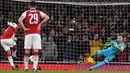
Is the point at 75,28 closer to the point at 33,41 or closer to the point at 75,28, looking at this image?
the point at 75,28

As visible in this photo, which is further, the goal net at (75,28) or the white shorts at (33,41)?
the goal net at (75,28)

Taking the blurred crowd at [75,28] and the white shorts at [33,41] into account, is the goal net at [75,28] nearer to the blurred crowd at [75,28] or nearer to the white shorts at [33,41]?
the blurred crowd at [75,28]

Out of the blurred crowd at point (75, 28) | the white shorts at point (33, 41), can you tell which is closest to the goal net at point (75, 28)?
the blurred crowd at point (75, 28)

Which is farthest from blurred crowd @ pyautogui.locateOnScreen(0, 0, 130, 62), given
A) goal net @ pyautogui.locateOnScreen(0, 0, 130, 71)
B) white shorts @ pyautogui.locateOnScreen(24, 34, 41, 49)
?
white shorts @ pyautogui.locateOnScreen(24, 34, 41, 49)

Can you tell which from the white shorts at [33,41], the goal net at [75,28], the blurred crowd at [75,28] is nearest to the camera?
the white shorts at [33,41]

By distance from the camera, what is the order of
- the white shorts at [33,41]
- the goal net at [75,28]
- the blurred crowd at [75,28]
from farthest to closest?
the blurred crowd at [75,28] < the goal net at [75,28] < the white shorts at [33,41]

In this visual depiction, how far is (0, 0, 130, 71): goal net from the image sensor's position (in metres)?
19.6

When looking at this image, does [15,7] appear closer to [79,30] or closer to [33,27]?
[79,30]

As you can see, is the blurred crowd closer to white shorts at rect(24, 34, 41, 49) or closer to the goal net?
the goal net

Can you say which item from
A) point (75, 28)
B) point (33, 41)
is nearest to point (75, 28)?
point (75, 28)

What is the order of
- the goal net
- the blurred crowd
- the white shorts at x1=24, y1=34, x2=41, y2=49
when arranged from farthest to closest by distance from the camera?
the blurred crowd, the goal net, the white shorts at x1=24, y1=34, x2=41, y2=49

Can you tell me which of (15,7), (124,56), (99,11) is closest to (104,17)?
(99,11)

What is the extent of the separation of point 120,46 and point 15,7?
5.66 meters

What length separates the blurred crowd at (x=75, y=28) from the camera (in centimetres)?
1984
